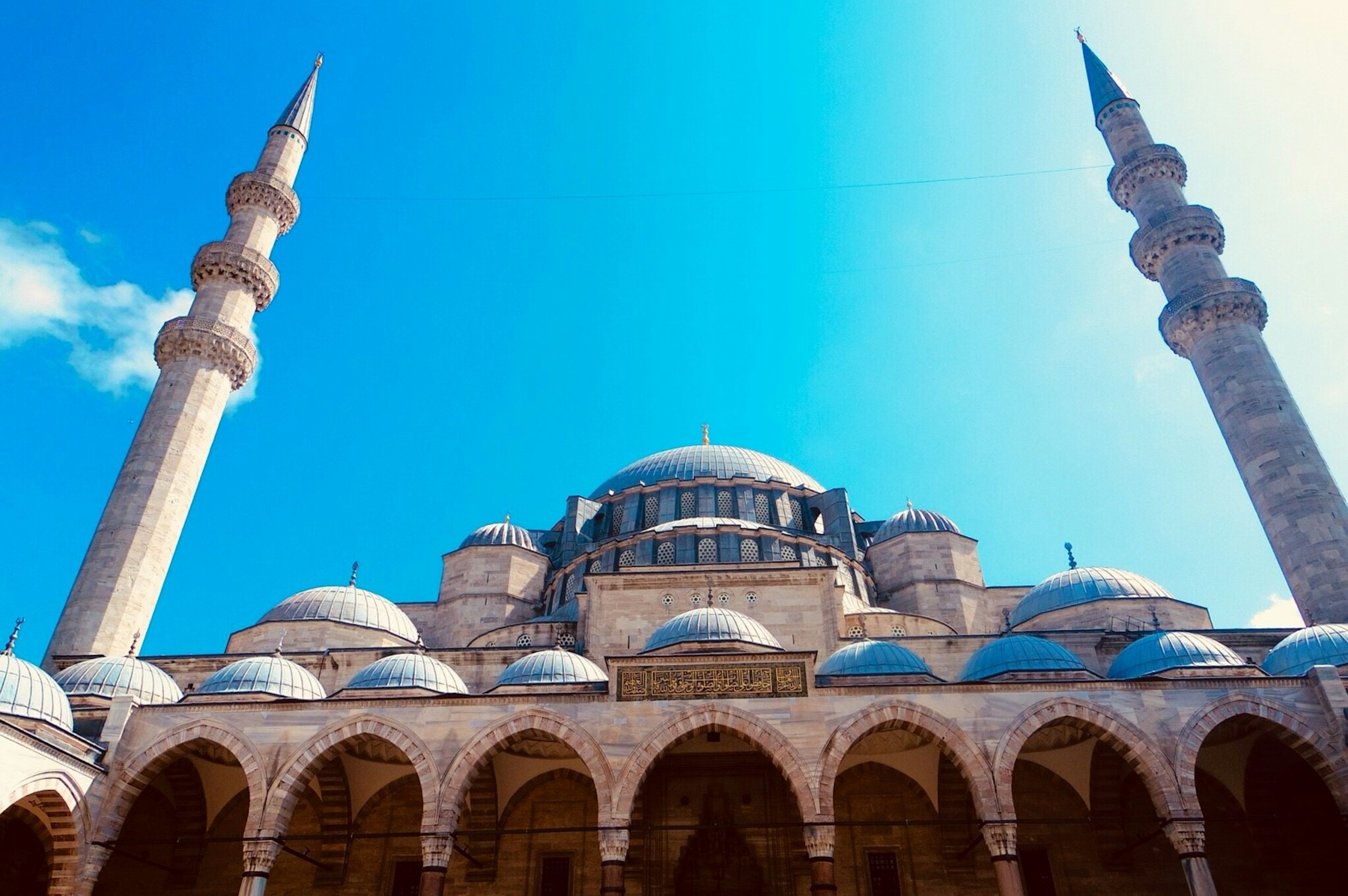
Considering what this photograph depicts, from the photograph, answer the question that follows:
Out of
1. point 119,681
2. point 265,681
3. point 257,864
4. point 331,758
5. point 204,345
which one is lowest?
point 257,864

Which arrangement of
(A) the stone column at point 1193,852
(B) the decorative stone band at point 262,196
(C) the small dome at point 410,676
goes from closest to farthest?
1. (A) the stone column at point 1193,852
2. (C) the small dome at point 410,676
3. (B) the decorative stone band at point 262,196

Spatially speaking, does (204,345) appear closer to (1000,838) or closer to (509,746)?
(509,746)

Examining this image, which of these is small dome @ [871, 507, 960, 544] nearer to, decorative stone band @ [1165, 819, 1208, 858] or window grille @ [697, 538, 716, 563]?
window grille @ [697, 538, 716, 563]

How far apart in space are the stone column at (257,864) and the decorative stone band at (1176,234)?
66.6 feet

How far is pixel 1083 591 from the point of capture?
17.6 m

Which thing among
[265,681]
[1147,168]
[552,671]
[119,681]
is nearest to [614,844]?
[552,671]

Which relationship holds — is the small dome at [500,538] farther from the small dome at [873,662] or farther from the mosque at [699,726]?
the small dome at [873,662]

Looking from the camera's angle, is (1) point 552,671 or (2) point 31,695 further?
(1) point 552,671

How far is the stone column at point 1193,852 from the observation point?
10.6 metres

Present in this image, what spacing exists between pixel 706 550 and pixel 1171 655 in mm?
9042

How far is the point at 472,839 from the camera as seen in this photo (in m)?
13.9

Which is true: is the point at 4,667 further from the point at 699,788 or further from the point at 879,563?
the point at 879,563

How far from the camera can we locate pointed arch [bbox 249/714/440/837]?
→ 444 inches

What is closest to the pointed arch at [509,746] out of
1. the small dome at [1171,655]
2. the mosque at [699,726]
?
the mosque at [699,726]
